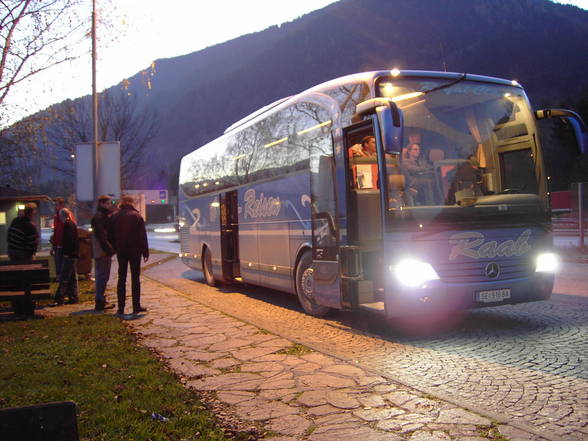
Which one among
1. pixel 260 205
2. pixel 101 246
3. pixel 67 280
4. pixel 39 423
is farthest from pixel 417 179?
pixel 67 280

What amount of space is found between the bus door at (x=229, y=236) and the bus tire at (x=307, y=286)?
3507 mm

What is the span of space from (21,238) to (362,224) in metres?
7.26

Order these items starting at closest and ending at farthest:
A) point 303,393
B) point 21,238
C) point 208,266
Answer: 1. point 303,393
2. point 21,238
3. point 208,266

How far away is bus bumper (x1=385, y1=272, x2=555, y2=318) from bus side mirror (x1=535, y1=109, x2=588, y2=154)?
2.21 metres

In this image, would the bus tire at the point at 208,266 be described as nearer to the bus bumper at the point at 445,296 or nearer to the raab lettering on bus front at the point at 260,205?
the raab lettering on bus front at the point at 260,205

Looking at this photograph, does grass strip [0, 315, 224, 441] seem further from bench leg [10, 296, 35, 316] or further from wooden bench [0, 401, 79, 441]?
bench leg [10, 296, 35, 316]

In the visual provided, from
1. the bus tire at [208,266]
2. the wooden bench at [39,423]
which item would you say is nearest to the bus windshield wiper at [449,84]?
the wooden bench at [39,423]

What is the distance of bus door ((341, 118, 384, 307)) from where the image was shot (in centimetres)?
721

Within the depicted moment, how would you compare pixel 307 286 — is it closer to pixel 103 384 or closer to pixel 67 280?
pixel 103 384

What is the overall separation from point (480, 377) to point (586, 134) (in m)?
4.23

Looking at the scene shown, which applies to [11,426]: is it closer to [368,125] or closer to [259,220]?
[368,125]

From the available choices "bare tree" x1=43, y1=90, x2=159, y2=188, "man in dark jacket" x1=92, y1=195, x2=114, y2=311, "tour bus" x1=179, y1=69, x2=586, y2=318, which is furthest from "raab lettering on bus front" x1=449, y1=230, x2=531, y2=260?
"bare tree" x1=43, y1=90, x2=159, y2=188

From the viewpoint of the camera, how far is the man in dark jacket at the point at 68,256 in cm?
1077

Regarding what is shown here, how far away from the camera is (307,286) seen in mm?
9156
